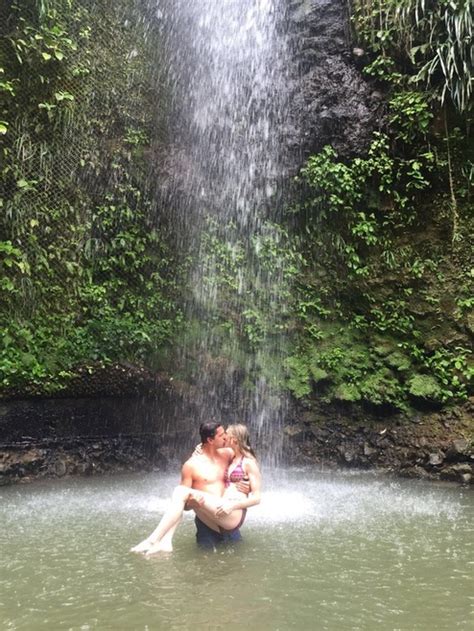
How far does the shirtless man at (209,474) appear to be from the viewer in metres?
4.25

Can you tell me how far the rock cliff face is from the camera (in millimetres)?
8852

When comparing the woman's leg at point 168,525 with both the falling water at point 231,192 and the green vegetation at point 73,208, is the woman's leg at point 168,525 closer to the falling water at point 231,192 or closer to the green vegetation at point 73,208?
the green vegetation at point 73,208

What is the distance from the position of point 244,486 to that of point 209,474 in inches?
10.9

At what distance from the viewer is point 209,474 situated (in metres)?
4.39

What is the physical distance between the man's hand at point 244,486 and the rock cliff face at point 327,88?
5.96 m

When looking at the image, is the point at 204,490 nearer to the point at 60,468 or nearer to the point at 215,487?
the point at 215,487

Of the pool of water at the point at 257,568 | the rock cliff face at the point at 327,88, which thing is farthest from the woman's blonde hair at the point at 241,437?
the rock cliff face at the point at 327,88

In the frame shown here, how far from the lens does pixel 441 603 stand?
329 cm

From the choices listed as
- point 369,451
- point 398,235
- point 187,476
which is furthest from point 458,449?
point 187,476

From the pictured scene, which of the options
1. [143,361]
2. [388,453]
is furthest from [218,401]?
[388,453]

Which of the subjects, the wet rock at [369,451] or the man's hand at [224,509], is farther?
the wet rock at [369,451]

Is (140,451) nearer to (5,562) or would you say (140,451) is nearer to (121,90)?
(5,562)

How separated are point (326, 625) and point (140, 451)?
5500 mm

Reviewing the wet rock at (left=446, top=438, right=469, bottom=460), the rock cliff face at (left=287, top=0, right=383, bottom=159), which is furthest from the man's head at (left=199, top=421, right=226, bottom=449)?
the rock cliff face at (left=287, top=0, right=383, bottom=159)
